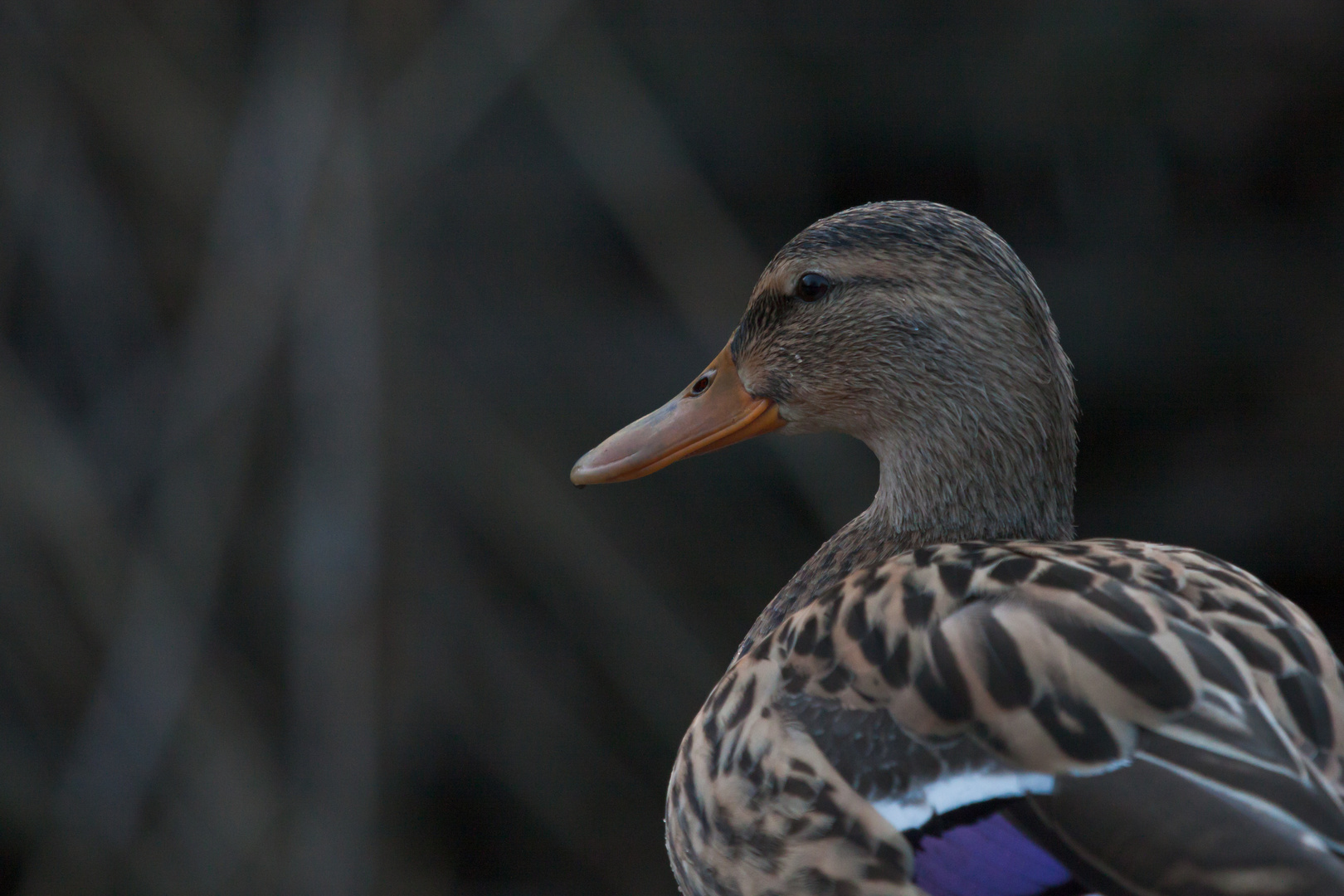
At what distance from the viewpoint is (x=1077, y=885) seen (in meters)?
1.22

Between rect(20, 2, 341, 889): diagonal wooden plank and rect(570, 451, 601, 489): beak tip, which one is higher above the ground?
rect(20, 2, 341, 889): diagonal wooden plank

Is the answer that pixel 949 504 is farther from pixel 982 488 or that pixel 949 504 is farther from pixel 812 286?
pixel 812 286

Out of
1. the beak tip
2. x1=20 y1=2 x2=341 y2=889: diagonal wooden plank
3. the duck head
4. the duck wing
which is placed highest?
x1=20 y1=2 x2=341 y2=889: diagonal wooden plank

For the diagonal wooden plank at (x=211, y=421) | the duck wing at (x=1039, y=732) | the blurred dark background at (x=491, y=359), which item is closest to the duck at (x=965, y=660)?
the duck wing at (x=1039, y=732)

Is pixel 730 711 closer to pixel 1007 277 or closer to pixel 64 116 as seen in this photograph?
pixel 1007 277

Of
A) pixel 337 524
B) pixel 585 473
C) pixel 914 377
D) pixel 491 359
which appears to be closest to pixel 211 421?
pixel 337 524

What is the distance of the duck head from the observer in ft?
5.65

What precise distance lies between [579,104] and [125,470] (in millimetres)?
1890

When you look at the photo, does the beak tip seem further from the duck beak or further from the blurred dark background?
the blurred dark background

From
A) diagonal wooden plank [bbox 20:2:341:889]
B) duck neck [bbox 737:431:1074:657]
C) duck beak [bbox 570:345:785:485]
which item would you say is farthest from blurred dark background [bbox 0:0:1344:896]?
duck neck [bbox 737:431:1074:657]

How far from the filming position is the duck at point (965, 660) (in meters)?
1.22

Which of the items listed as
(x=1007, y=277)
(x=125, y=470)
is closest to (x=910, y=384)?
(x=1007, y=277)

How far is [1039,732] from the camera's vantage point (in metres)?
1.30

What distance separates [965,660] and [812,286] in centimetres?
67
